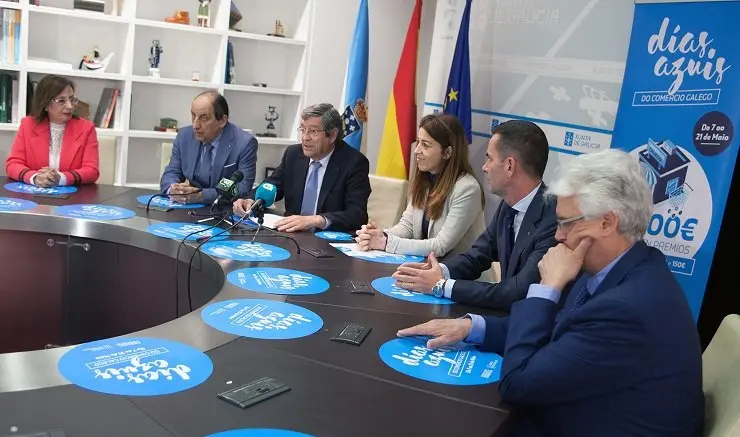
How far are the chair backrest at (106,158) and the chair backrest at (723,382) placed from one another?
3376 mm

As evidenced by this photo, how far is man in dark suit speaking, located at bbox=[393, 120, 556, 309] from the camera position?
6.94 feet

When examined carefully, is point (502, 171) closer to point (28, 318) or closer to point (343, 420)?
point (343, 420)

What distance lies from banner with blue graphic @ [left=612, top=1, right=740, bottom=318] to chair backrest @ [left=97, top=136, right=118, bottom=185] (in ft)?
10.0

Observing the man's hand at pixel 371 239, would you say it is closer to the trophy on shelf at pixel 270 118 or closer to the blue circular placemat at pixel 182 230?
the blue circular placemat at pixel 182 230

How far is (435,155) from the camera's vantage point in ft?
9.82

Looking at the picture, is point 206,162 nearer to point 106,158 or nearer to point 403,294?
point 106,158

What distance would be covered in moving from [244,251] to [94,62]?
9.09 ft

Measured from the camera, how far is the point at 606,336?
136cm

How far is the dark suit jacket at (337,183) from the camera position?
343cm

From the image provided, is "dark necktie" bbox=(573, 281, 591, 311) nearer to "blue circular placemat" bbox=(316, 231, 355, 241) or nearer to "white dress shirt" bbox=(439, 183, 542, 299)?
"white dress shirt" bbox=(439, 183, 542, 299)

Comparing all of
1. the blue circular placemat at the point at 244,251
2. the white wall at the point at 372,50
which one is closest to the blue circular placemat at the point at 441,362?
the blue circular placemat at the point at 244,251

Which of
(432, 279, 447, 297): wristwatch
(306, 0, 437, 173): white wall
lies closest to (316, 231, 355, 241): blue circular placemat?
(432, 279, 447, 297): wristwatch

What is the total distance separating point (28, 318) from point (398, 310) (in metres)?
Result: 1.83

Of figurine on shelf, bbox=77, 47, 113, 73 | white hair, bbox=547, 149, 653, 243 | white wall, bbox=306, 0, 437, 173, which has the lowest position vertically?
white hair, bbox=547, 149, 653, 243
